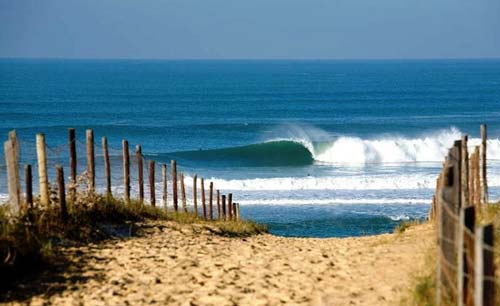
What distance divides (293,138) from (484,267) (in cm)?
5195

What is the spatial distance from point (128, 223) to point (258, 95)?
83.4 m

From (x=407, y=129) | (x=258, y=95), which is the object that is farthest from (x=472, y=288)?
(x=258, y=95)

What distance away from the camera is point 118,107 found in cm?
7856

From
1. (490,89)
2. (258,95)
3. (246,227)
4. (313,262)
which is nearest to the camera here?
(313,262)

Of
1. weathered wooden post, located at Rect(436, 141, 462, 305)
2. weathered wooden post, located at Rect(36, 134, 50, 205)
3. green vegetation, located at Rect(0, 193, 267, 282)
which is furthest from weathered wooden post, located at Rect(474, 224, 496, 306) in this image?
weathered wooden post, located at Rect(36, 134, 50, 205)

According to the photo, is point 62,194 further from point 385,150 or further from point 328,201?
point 385,150

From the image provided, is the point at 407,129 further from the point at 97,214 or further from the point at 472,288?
the point at 472,288

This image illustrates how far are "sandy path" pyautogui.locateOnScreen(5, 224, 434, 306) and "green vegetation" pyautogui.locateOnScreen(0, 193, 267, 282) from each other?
44cm

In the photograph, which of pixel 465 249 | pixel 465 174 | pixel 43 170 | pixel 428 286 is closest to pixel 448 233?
pixel 465 249

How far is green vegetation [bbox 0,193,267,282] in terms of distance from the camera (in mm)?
10075

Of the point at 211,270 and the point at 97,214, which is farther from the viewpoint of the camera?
the point at 97,214

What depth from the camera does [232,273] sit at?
1048cm

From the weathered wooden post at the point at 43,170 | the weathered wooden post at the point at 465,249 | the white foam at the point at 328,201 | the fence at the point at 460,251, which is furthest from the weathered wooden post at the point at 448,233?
the white foam at the point at 328,201

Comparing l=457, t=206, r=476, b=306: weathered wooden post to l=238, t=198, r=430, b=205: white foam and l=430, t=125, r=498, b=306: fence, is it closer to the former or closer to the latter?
l=430, t=125, r=498, b=306: fence
